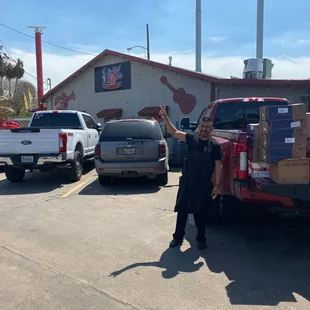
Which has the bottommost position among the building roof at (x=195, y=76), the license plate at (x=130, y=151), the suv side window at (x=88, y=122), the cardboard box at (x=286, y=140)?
the license plate at (x=130, y=151)

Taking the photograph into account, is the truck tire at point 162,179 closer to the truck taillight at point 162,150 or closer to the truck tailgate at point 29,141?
the truck taillight at point 162,150

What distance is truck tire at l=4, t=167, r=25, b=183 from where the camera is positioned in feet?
32.4

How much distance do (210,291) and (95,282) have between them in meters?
1.18

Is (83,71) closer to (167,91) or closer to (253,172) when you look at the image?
(167,91)

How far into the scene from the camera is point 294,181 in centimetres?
400

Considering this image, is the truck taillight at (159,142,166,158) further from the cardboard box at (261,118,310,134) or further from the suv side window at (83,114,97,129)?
the cardboard box at (261,118,310,134)

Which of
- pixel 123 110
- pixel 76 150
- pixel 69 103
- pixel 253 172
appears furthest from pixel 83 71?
pixel 253 172

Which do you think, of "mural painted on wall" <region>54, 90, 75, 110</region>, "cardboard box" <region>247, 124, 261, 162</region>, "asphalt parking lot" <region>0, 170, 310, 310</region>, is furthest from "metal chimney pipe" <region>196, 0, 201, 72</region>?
"cardboard box" <region>247, 124, 261, 162</region>

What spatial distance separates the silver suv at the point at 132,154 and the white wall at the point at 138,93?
8.83m

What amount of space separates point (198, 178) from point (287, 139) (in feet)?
4.03

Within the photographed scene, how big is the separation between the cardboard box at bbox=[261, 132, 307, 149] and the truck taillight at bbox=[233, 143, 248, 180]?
16.5 inches

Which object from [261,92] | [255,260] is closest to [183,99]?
[261,92]

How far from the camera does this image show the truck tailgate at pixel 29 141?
9.05 metres

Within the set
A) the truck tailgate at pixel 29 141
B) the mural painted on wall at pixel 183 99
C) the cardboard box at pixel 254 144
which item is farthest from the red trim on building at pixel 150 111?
the cardboard box at pixel 254 144
